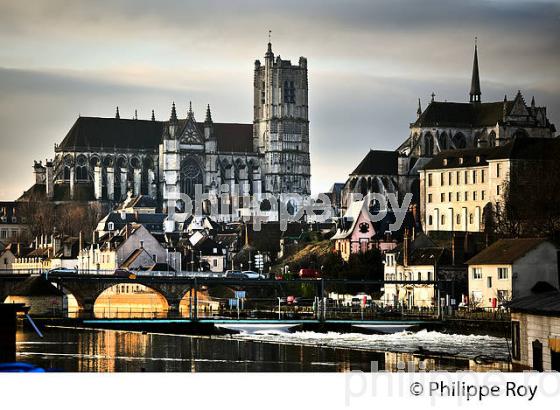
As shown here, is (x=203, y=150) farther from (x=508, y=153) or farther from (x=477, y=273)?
(x=477, y=273)

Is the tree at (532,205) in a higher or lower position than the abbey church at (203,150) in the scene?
lower

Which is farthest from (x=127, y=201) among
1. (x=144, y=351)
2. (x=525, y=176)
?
(x=144, y=351)

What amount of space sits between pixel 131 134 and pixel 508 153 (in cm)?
3562

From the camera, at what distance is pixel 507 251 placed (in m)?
25.5

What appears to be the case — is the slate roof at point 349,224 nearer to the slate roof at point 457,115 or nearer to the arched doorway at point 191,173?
the slate roof at point 457,115

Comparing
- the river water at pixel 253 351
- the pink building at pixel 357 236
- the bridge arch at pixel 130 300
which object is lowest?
the river water at pixel 253 351

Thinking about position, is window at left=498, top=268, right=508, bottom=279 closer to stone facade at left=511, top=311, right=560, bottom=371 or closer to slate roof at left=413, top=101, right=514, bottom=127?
stone facade at left=511, top=311, right=560, bottom=371

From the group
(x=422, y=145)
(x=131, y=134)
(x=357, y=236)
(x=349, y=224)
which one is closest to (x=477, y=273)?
(x=357, y=236)

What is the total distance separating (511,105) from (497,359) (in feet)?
106

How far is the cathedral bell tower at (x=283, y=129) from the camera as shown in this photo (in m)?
73.1

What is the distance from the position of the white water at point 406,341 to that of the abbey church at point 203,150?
150ft

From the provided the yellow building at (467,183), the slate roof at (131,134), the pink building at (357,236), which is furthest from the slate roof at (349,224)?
the slate roof at (131,134)
